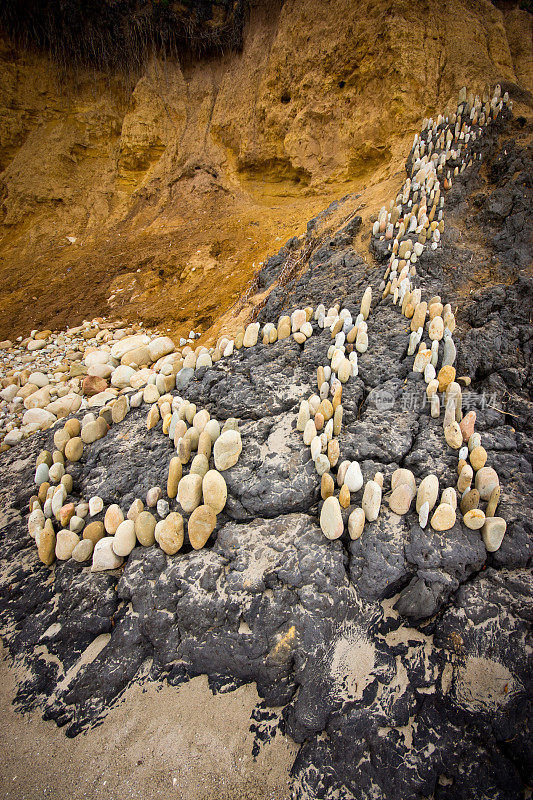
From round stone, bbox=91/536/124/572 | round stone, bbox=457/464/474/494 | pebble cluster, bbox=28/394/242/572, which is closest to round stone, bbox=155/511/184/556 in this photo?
pebble cluster, bbox=28/394/242/572

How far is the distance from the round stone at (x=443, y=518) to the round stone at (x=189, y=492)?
3.93 ft

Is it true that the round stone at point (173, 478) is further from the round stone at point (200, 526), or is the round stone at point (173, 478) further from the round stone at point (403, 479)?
the round stone at point (403, 479)

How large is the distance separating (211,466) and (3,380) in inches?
175

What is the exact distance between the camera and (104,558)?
6.56ft

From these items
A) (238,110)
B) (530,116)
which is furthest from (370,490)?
(238,110)

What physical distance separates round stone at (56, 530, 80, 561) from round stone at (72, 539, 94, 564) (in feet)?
0.14

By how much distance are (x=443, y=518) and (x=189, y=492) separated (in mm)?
1274

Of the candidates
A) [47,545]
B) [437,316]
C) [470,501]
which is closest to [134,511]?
[47,545]

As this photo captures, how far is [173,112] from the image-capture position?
9125 mm

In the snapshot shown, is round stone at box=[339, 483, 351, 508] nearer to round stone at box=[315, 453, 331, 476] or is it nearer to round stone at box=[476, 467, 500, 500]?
round stone at box=[315, 453, 331, 476]

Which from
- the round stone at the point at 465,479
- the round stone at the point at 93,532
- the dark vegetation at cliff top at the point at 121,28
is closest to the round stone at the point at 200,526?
the round stone at the point at 93,532

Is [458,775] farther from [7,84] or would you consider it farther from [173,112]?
[7,84]

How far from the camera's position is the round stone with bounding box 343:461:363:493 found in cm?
191

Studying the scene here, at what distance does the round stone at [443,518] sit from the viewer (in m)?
1.76
